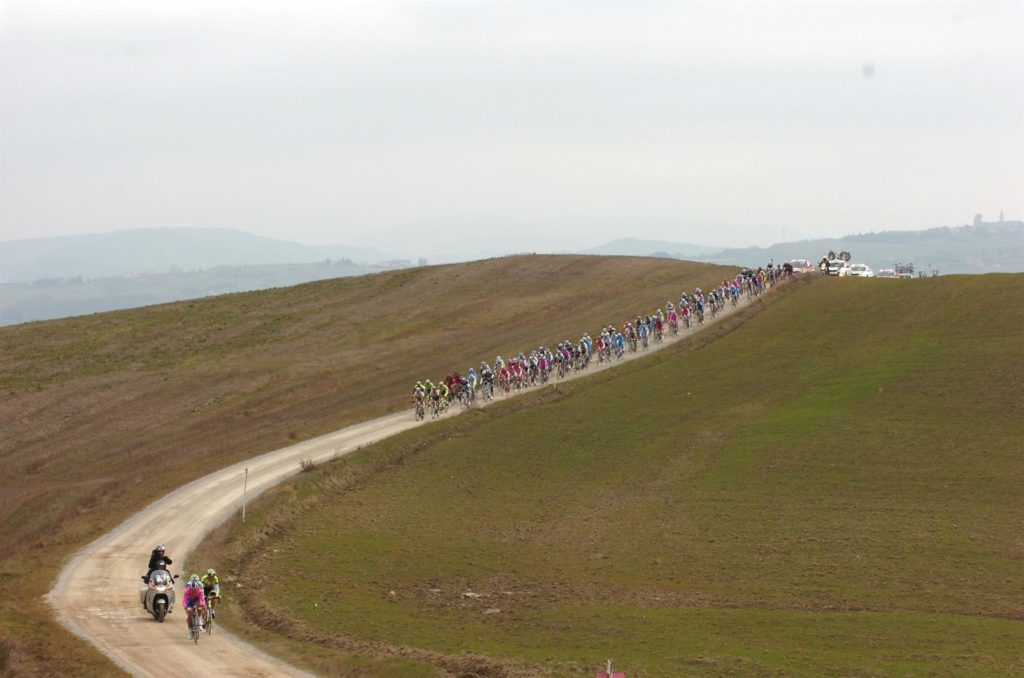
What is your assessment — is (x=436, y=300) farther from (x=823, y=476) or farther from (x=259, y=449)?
(x=823, y=476)

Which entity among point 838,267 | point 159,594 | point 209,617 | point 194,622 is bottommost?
point 209,617

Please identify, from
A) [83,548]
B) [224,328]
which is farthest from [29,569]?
[224,328]

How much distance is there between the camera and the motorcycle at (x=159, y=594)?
3438 centimetres

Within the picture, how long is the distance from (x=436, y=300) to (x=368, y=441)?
47394 mm

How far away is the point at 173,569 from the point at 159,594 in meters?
5.89

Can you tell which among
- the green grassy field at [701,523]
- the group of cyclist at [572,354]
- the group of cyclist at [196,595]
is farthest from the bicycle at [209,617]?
the group of cyclist at [572,354]

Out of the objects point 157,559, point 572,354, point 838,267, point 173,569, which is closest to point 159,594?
point 157,559

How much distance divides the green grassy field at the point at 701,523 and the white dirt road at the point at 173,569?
166 cm

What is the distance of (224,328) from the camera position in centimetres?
10162

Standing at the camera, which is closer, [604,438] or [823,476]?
[823,476]

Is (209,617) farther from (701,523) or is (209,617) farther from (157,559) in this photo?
(701,523)

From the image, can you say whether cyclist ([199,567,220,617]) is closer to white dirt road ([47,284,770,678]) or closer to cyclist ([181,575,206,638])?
white dirt road ([47,284,770,678])

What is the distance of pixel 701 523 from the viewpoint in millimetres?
46250

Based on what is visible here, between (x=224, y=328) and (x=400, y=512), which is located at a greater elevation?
(x=224, y=328)
